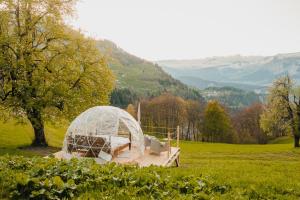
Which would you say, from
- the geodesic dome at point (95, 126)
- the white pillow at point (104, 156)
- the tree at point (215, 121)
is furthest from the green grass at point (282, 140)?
the white pillow at point (104, 156)

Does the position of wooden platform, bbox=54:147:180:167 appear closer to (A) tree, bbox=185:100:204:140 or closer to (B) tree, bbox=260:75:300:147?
(B) tree, bbox=260:75:300:147

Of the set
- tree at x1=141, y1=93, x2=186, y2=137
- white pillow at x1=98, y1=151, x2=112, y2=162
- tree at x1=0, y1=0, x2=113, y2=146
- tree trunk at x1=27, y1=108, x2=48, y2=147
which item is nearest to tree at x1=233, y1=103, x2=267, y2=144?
Answer: tree at x1=141, y1=93, x2=186, y2=137

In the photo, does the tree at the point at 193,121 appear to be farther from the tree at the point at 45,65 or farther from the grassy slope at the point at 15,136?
the tree at the point at 45,65

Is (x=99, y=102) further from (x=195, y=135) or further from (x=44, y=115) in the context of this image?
(x=195, y=135)

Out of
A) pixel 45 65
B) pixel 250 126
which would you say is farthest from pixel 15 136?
pixel 250 126

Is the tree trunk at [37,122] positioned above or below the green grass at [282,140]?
above

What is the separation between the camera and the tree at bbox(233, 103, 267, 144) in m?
114

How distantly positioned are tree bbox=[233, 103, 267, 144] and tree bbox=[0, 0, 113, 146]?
282 feet

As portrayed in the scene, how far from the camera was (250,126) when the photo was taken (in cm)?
12350

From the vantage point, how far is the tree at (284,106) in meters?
64.0

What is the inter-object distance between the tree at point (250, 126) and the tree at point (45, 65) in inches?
3382

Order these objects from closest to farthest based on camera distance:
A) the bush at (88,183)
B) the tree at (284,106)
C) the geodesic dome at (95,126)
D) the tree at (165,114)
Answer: the bush at (88,183) → the geodesic dome at (95,126) → the tree at (284,106) → the tree at (165,114)

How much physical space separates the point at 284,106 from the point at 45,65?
46594 millimetres

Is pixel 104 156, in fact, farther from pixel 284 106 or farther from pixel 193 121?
pixel 193 121
